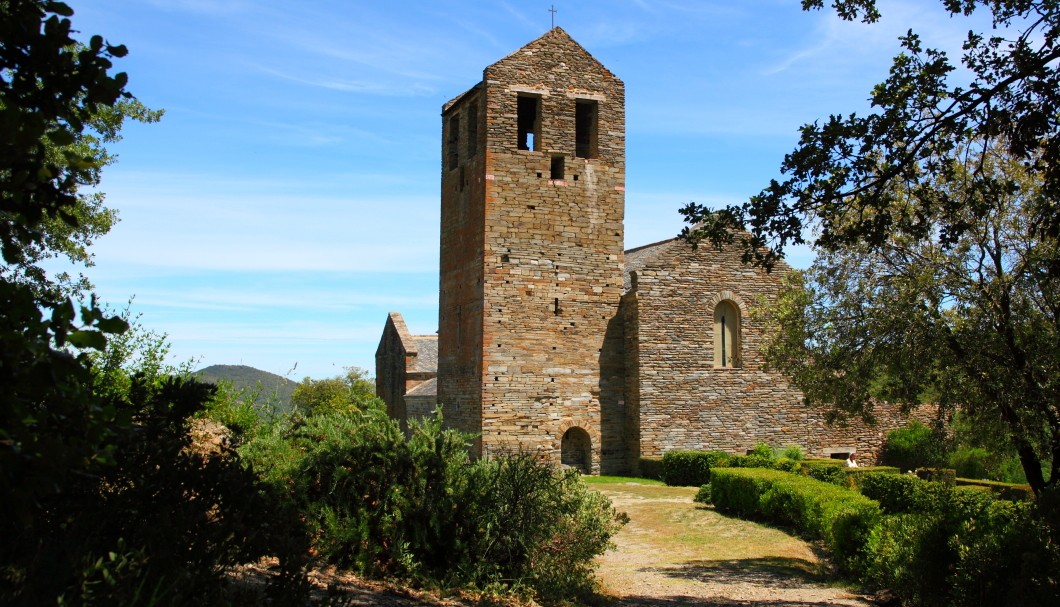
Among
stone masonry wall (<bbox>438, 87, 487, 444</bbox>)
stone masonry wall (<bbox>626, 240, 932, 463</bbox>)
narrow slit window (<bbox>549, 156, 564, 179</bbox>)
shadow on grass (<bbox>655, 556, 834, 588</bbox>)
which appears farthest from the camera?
narrow slit window (<bbox>549, 156, 564, 179</bbox>)

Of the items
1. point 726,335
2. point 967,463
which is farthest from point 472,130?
point 967,463

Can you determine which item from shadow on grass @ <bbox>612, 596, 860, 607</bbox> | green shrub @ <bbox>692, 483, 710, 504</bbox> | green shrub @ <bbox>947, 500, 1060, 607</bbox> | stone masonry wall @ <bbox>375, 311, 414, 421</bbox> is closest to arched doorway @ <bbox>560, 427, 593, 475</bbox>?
green shrub @ <bbox>692, 483, 710, 504</bbox>

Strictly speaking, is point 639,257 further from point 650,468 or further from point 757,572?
point 757,572

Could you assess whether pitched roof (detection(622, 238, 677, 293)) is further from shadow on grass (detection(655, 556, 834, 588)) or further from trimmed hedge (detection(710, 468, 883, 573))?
shadow on grass (detection(655, 556, 834, 588))

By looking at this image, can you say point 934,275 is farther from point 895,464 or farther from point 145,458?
point 895,464

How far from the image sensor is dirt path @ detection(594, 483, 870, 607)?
1101cm

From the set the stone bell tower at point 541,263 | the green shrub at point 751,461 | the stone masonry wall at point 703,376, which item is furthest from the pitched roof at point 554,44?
the green shrub at point 751,461

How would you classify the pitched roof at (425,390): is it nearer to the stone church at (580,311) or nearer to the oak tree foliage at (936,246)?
the stone church at (580,311)

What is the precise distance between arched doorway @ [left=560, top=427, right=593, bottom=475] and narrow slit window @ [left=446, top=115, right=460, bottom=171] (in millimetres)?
9297

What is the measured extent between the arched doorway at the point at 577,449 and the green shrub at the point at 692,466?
8.03 ft

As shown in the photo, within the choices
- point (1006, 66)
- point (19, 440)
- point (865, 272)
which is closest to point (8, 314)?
point (19, 440)

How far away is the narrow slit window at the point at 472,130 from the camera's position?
88.9 ft

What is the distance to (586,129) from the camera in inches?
1094

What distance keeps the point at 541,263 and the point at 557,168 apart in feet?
10.1
